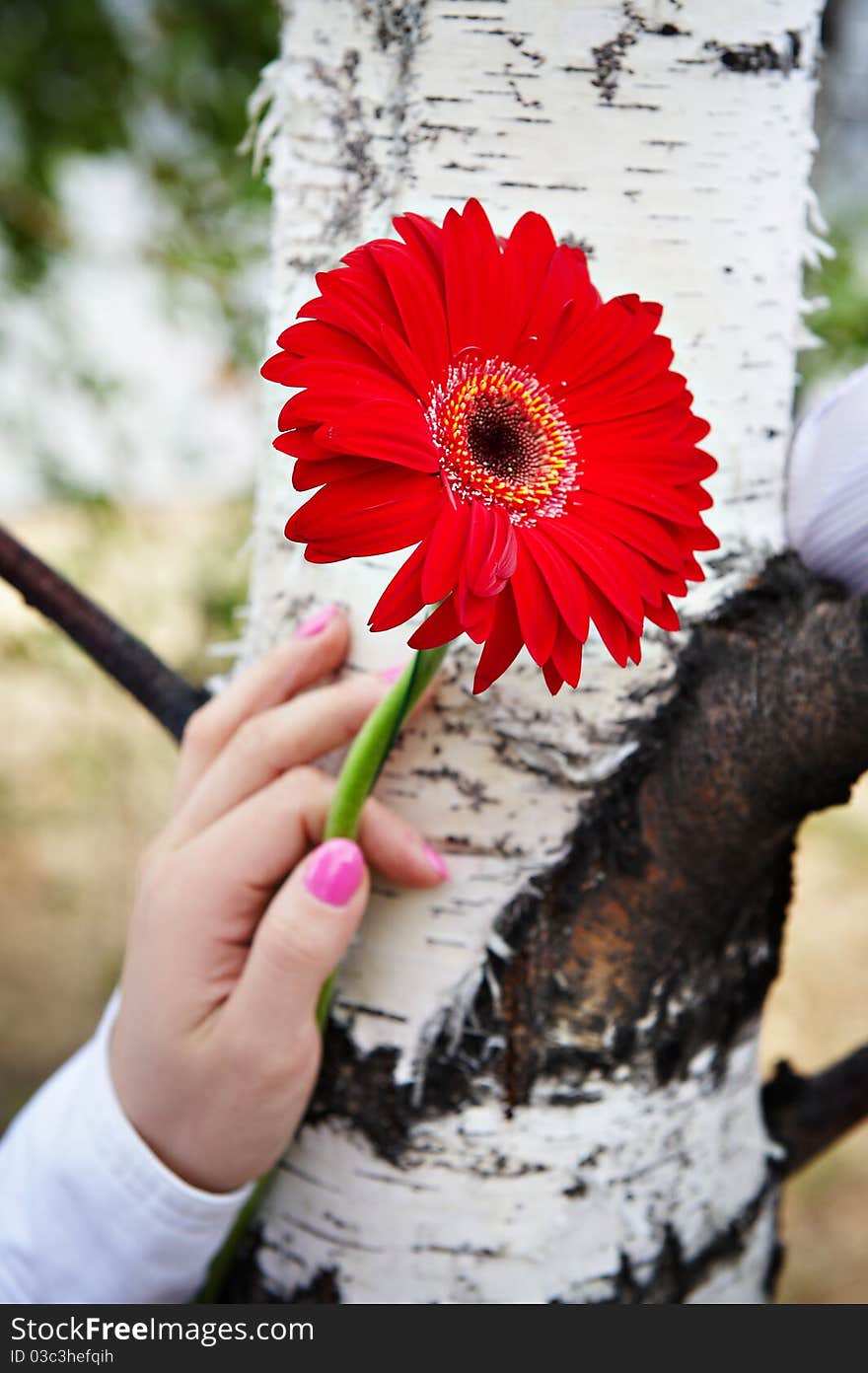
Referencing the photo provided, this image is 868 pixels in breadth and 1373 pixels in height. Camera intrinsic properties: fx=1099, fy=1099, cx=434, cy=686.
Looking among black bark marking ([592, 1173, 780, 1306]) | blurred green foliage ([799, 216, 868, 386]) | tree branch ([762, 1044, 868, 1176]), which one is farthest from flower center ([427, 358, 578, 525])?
blurred green foliage ([799, 216, 868, 386])

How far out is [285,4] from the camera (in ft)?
2.24

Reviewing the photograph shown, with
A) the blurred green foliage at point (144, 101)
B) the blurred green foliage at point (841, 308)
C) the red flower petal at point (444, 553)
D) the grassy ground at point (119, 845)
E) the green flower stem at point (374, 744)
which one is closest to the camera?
the red flower petal at point (444, 553)

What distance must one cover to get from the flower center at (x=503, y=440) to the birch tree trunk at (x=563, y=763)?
19 centimetres

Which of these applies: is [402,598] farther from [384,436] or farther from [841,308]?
[841,308]

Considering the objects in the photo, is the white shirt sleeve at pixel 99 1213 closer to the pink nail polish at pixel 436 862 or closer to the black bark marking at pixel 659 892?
the black bark marking at pixel 659 892

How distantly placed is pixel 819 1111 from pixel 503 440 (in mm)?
674

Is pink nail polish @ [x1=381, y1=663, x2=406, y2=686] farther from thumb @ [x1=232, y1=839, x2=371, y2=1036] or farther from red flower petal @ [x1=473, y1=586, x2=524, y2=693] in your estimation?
red flower petal @ [x1=473, y1=586, x2=524, y2=693]

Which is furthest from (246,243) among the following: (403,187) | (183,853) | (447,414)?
(447,414)

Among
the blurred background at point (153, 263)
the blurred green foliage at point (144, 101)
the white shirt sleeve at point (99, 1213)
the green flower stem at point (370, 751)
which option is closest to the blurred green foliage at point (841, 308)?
the blurred background at point (153, 263)

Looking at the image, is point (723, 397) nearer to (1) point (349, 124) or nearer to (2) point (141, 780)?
(1) point (349, 124)

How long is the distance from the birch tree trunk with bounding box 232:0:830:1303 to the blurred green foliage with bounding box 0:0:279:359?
90 cm

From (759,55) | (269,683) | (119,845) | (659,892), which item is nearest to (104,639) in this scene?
(269,683)

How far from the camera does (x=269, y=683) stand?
2.24 ft

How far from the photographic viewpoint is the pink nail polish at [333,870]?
1.98 ft
